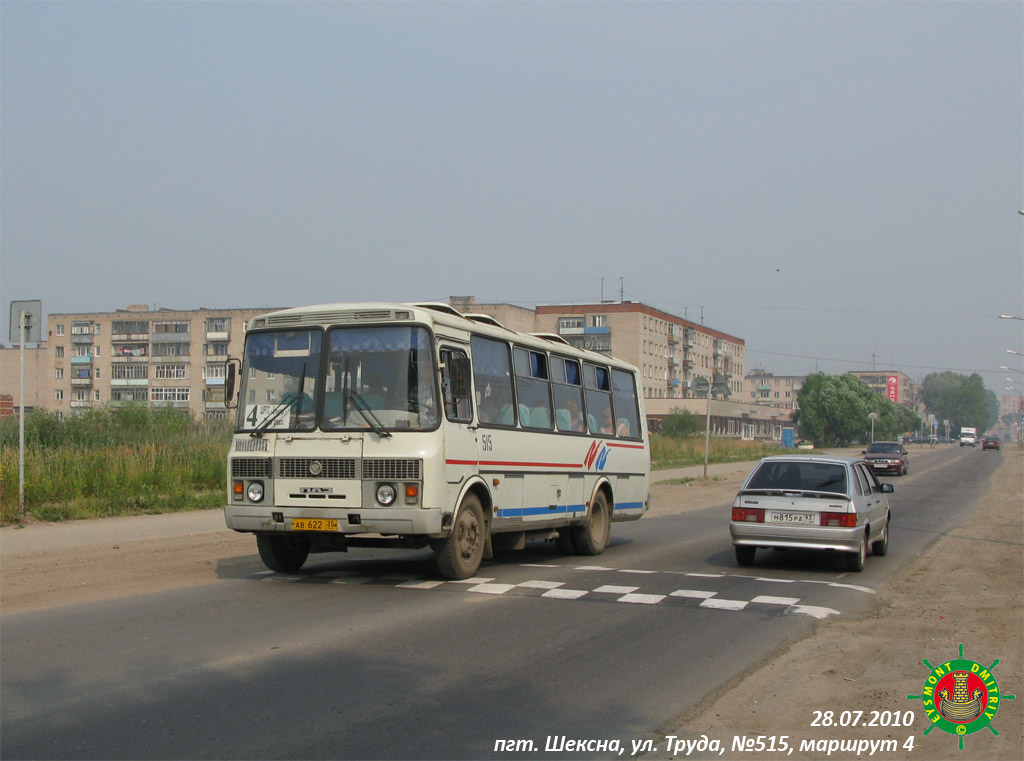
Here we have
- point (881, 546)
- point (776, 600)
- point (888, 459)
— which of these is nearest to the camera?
point (776, 600)

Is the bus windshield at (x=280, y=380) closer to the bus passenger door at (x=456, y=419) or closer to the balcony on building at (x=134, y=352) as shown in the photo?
the bus passenger door at (x=456, y=419)

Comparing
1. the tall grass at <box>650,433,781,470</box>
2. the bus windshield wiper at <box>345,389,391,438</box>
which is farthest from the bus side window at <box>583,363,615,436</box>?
the tall grass at <box>650,433,781,470</box>

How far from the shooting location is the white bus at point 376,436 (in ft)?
35.5

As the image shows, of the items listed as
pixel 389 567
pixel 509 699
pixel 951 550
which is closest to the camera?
pixel 509 699

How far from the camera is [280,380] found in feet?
38.0

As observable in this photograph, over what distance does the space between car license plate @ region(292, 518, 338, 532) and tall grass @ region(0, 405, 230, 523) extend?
8.99m

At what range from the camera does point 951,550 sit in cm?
1688

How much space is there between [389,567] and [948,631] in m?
7.00

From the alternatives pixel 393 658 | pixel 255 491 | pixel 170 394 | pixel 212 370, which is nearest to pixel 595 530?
pixel 255 491

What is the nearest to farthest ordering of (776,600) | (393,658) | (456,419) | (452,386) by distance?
(393,658) < (776,600) < (452,386) < (456,419)

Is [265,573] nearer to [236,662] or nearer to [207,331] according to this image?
[236,662]

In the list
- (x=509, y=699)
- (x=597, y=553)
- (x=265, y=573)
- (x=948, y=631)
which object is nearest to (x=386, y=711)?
(x=509, y=699)

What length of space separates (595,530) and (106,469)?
453 inches

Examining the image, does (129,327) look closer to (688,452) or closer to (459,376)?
(688,452)
